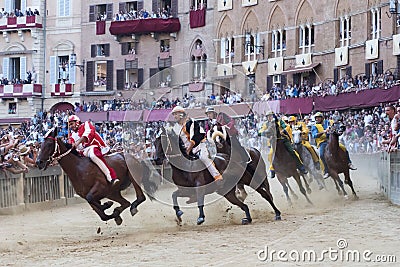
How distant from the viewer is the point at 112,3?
6594cm

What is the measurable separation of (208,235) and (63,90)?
53.0m

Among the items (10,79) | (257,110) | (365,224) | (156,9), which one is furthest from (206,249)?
(10,79)

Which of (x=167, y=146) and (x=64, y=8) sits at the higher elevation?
(x=64, y=8)

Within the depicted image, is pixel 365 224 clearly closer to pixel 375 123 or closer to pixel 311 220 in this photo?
pixel 311 220

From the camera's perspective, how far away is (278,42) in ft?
181

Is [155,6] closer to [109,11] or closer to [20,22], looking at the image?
[109,11]

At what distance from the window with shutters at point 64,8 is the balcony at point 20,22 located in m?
1.72

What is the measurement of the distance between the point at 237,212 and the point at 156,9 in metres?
46.0

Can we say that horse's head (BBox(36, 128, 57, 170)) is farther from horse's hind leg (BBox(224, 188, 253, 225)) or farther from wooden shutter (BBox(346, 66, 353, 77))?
wooden shutter (BBox(346, 66, 353, 77))

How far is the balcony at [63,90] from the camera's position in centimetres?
6675

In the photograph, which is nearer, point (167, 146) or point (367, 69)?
point (167, 146)

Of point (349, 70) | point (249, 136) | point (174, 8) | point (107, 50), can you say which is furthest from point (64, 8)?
point (249, 136)

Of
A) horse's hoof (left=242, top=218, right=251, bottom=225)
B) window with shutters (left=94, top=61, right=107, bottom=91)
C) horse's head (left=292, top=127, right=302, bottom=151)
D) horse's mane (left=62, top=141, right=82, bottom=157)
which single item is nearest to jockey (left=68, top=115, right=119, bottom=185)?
horse's mane (left=62, top=141, right=82, bottom=157)

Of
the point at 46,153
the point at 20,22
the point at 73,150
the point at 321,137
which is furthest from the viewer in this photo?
the point at 20,22
